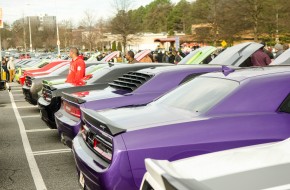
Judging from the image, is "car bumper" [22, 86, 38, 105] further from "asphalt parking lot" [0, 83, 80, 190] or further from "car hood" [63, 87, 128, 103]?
"car hood" [63, 87, 128, 103]

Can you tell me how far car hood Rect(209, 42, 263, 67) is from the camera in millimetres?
9039

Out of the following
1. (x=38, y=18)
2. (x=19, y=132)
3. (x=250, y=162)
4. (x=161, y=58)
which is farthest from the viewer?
(x=38, y=18)

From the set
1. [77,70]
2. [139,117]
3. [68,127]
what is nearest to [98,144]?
[139,117]

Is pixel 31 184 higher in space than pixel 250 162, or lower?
lower

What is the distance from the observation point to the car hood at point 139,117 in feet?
12.4

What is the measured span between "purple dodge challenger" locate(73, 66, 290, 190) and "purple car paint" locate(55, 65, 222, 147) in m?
1.59

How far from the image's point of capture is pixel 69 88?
7914 mm

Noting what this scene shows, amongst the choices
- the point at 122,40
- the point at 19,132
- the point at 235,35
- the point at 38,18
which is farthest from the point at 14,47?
the point at 19,132

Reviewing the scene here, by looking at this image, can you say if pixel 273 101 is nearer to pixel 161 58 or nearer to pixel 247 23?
pixel 161 58

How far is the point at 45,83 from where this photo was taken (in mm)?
9242

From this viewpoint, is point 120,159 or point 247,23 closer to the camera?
point 120,159

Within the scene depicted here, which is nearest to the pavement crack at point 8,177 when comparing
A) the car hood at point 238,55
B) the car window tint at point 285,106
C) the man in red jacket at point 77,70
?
the man in red jacket at point 77,70

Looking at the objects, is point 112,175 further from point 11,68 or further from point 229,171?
point 11,68

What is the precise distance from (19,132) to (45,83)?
145 cm
